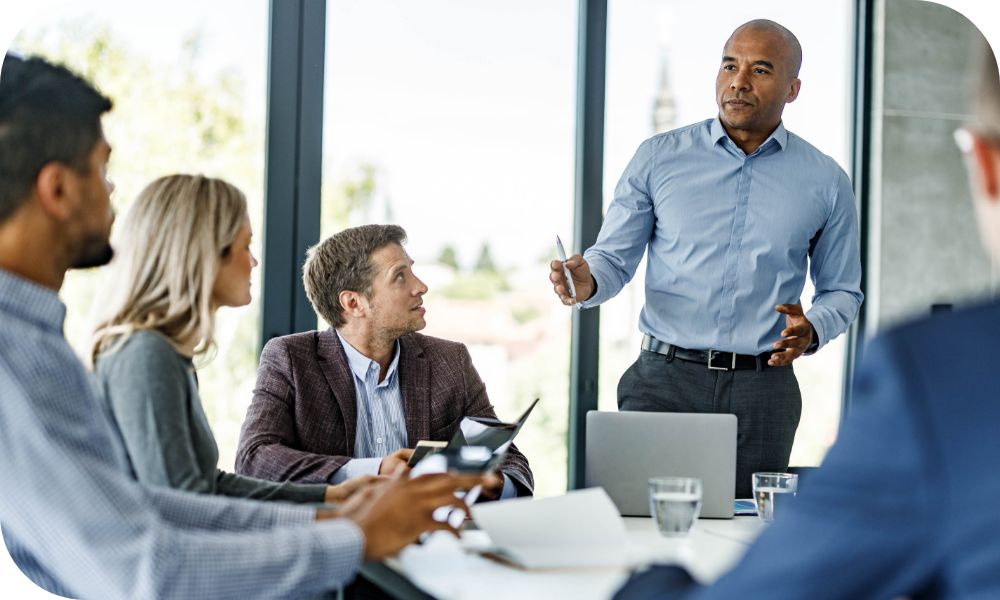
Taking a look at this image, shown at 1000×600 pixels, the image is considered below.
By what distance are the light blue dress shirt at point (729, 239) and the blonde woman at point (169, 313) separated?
5.03 ft

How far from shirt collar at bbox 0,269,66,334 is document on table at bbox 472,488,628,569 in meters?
0.66

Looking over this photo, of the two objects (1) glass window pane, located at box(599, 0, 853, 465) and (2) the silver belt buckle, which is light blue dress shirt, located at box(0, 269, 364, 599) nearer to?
(2) the silver belt buckle

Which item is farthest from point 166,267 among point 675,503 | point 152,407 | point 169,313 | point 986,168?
point 986,168

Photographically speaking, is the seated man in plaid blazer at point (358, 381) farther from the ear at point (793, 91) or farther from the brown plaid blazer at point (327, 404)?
the ear at point (793, 91)

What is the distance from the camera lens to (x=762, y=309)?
321 cm

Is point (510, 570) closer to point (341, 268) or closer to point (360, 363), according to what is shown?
point (360, 363)

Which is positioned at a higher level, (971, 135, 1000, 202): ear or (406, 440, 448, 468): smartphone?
(971, 135, 1000, 202): ear

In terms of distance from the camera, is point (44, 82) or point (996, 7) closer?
point (44, 82)

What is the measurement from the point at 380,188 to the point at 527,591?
8.30ft

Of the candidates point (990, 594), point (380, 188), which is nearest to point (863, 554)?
point (990, 594)

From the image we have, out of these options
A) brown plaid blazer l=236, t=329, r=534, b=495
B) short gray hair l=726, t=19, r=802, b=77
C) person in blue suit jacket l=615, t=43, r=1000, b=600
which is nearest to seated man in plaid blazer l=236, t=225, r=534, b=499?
brown plaid blazer l=236, t=329, r=534, b=495

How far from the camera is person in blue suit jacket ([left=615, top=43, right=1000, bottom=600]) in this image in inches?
29.1

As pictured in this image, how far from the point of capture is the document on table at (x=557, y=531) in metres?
1.58

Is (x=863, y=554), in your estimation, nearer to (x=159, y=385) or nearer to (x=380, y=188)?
(x=159, y=385)
